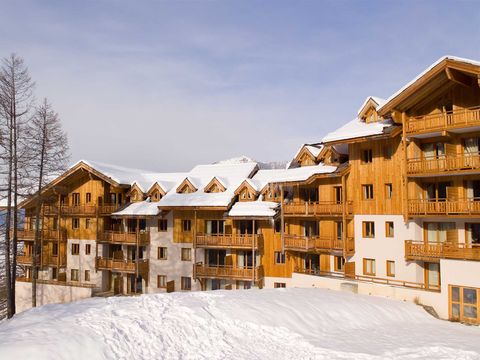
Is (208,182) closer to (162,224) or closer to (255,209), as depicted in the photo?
(162,224)

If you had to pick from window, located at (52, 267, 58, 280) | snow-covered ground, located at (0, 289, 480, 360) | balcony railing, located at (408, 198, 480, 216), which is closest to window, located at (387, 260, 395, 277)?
balcony railing, located at (408, 198, 480, 216)

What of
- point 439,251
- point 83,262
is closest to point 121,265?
point 83,262

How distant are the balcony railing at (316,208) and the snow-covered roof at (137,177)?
13.8 meters

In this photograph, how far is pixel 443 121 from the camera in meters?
24.8

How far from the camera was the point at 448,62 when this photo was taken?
23500mm

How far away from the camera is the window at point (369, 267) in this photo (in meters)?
28.4

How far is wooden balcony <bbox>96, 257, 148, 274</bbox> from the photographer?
38.1 metres

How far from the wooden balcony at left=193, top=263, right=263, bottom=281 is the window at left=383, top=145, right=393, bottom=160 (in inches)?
536

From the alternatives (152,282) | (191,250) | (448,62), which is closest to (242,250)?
(191,250)

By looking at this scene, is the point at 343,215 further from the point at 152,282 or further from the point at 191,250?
the point at 152,282

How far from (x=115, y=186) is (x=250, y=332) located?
27.4m

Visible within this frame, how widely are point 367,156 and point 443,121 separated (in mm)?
6129

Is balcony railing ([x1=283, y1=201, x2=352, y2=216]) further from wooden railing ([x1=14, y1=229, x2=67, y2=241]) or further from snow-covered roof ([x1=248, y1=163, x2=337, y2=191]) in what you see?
wooden railing ([x1=14, y1=229, x2=67, y2=241])

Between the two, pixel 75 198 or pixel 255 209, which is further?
pixel 75 198
